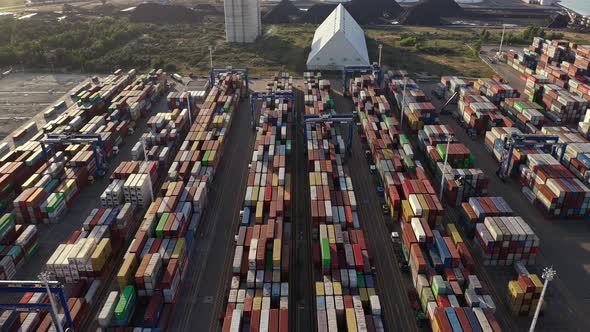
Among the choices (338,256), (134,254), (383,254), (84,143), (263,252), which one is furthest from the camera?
(84,143)

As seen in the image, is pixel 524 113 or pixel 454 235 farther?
pixel 524 113

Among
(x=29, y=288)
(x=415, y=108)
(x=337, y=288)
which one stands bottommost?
(x=337, y=288)

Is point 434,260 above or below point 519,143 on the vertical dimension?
below

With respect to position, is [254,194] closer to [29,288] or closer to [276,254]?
[276,254]

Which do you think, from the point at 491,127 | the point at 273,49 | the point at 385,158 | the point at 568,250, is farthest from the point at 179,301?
the point at 273,49

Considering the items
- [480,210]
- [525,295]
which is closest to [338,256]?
[525,295]

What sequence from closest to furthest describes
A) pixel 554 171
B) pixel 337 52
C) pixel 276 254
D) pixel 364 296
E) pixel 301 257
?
pixel 364 296 < pixel 276 254 < pixel 301 257 < pixel 554 171 < pixel 337 52
